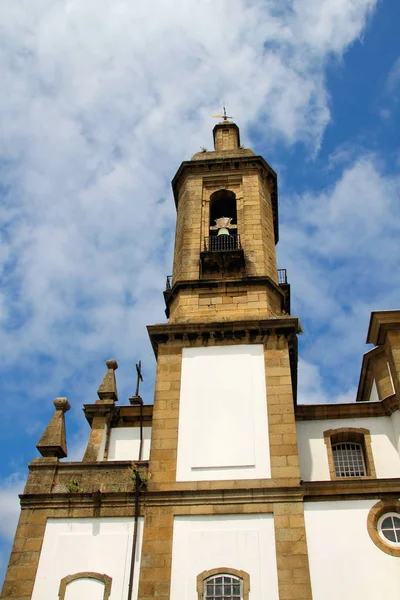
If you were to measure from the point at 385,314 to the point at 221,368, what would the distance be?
4.78 meters

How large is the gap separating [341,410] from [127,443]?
6175 millimetres

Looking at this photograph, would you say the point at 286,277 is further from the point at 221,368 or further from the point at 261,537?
the point at 261,537

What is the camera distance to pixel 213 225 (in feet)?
77.0

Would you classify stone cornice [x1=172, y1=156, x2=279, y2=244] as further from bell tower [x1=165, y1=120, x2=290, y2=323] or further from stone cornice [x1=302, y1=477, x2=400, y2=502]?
stone cornice [x1=302, y1=477, x2=400, y2=502]

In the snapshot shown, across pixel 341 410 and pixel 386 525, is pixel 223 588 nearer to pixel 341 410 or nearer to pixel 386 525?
pixel 386 525

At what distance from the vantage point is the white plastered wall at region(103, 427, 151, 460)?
1884 centimetres

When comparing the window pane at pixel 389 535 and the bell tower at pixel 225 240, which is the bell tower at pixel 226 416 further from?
the window pane at pixel 389 535

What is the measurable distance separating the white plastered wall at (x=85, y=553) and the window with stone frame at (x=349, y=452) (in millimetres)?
5560

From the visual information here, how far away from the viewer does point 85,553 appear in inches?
582

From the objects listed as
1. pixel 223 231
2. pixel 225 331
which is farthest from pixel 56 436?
pixel 223 231

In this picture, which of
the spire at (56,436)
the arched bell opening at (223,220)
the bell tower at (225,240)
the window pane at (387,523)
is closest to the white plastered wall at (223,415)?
the bell tower at (225,240)

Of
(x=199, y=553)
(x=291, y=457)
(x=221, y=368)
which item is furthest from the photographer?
(x=221, y=368)

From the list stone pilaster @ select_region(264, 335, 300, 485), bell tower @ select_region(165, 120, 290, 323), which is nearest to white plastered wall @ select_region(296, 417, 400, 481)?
stone pilaster @ select_region(264, 335, 300, 485)

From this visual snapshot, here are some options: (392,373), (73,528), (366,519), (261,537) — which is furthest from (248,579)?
(392,373)
